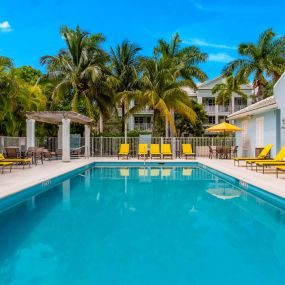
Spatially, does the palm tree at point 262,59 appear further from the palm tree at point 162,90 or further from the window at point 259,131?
the window at point 259,131

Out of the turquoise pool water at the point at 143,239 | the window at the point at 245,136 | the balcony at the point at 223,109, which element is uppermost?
the balcony at the point at 223,109

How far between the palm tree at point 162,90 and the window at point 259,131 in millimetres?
5811

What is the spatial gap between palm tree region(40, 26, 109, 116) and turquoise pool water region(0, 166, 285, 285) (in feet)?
47.5

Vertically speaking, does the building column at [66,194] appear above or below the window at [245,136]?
below

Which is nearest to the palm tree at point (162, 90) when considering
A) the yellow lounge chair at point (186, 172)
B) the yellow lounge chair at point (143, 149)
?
the yellow lounge chair at point (143, 149)

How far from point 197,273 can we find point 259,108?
13.1 m

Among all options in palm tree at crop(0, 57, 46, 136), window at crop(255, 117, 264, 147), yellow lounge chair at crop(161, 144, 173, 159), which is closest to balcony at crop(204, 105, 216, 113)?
yellow lounge chair at crop(161, 144, 173, 159)

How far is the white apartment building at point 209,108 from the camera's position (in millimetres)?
39812

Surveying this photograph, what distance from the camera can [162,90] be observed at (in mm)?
22953

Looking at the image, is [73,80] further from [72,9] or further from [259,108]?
[259,108]

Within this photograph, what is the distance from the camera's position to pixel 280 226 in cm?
611

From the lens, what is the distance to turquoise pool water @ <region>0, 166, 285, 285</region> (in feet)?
13.1

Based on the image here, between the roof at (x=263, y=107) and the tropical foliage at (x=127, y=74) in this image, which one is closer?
the roof at (x=263, y=107)

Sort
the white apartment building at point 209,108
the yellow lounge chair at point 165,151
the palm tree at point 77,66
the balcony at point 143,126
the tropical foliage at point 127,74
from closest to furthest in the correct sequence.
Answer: the yellow lounge chair at point 165,151
the tropical foliage at point 127,74
the palm tree at point 77,66
the balcony at point 143,126
the white apartment building at point 209,108
